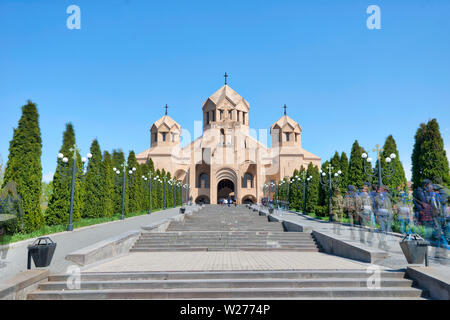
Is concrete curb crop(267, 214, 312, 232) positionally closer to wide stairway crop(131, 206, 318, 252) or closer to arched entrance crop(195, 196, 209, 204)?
wide stairway crop(131, 206, 318, 252)

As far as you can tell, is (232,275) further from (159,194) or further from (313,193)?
(159,194)

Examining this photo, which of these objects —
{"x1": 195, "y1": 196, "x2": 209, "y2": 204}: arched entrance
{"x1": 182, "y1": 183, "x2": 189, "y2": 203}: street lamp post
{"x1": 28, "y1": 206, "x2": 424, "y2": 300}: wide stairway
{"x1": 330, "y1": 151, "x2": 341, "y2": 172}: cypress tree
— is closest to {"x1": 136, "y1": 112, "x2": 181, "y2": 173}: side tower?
{"x1": 182, "y1": 183, "x2": 189, "y2": 203}: street lamp post

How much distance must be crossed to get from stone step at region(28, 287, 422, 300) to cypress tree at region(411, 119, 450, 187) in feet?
30.8

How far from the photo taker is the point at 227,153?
1780 inches

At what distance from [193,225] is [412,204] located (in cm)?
931

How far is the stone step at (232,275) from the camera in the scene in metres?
5.16

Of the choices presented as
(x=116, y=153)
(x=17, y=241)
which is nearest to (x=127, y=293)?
(x=17, y=241)

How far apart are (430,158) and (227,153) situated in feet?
110

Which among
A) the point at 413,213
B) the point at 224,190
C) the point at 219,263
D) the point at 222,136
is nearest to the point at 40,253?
the point at 219,263

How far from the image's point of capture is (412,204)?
1217cm

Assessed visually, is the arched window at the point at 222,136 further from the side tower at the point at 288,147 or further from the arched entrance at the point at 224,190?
the arched entrance at the point at 224,190

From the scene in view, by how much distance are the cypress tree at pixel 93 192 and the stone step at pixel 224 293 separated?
40.7 ft

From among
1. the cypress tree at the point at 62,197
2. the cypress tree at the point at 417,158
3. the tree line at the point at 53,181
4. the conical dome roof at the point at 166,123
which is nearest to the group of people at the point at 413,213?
the cypress tree at the point at 417,158
